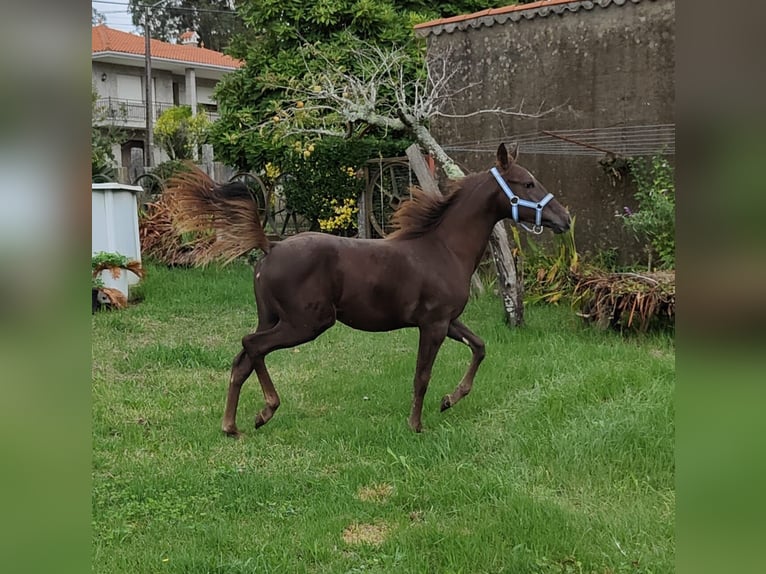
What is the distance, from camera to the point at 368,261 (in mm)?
4586

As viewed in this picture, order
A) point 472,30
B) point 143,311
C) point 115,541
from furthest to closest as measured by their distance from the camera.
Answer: point 472,30
point 143,311
point 115,541

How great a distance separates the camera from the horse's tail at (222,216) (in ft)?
14.8

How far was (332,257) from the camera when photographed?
179 inches

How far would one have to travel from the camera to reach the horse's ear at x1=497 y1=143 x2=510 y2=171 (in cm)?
455

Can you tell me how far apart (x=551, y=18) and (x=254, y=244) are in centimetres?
652

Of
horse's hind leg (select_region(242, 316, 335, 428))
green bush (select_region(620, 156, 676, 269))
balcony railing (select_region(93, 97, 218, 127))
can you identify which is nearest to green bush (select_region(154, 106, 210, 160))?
balcony railing (select_region(93, 97, 218, 127))

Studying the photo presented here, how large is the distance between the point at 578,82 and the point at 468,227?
5.26 meters

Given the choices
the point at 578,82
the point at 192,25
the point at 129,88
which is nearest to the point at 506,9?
the point at 578,82

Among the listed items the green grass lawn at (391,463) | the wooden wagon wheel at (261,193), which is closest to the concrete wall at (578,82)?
the green grass lawn at (391,463)

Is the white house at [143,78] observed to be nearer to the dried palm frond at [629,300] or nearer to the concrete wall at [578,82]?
the concrete wall at [578,82]
